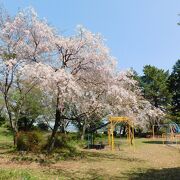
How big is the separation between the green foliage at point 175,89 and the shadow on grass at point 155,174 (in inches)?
1570

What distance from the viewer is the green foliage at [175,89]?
55.3 m

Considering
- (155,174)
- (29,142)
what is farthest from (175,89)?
(155,174)

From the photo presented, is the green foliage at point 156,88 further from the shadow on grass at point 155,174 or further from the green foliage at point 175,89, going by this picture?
the shadow on grass at point 155,174

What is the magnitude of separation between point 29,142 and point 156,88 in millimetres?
44296

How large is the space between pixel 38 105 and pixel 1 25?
55.7ft

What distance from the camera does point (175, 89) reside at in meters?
58.2

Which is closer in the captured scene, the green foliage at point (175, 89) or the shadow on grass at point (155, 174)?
the shadow on grass at point (155, 174)

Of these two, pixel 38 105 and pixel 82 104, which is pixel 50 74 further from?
pixel 38 105

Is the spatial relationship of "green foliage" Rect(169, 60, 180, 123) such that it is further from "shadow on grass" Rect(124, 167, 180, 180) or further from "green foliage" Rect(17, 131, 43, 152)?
"shadow on grass" Rect(124, 167, 180, 180)

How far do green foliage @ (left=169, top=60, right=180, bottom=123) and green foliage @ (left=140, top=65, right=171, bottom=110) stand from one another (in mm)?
1065

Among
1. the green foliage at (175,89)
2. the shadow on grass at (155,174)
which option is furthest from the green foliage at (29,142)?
the green foliage at (175,89)

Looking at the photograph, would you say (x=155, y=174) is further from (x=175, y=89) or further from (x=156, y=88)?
(x=156, y=88)

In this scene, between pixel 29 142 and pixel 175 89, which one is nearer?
pixel 29 142

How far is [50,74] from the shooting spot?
17641 millimetres
